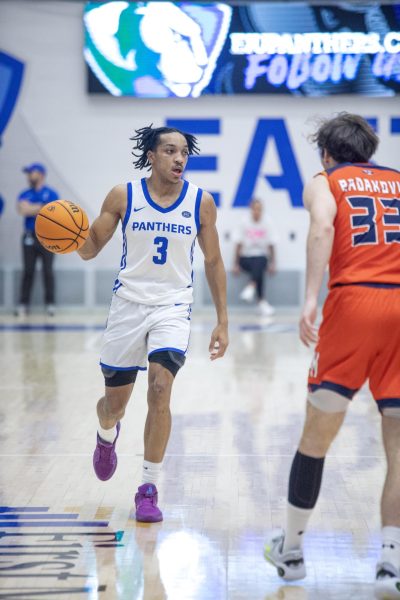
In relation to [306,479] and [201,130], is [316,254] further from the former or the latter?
[201,130]

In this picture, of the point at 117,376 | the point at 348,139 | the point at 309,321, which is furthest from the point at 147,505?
the point at 348,139

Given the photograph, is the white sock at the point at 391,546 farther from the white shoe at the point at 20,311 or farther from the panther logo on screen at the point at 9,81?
the panther logo on screen at the point at 9,81

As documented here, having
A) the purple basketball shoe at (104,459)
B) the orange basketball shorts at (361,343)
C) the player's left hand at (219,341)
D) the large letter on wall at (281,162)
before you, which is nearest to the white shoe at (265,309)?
the large letter on wall at (281,162)

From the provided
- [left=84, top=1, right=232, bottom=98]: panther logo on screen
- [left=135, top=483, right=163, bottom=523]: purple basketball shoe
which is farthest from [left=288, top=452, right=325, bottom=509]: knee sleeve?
[left=84, top=1, right=232, bottom=98]: panther logo on screen

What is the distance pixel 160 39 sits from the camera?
15.4m

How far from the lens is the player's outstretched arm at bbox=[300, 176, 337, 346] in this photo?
11.7ft

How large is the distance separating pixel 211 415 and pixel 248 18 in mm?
9545

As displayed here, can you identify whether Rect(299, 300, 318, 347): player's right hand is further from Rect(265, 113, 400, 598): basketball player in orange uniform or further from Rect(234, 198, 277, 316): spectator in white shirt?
Rect(234, 198, 277, 316): spectator in white shirt

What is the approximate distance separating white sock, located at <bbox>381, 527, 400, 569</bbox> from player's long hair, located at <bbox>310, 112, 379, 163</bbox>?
53.5 inches

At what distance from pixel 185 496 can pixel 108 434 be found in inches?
18.9

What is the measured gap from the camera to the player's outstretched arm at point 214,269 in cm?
485

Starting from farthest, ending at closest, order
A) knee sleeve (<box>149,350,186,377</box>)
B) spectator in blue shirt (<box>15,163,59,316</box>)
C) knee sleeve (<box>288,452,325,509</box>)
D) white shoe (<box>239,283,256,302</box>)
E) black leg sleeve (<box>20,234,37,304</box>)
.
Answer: white shoe (<box>239,283,256,302</box>), black leg sleeve (<box>20,234,37,304</box>), spectator in blue shirt (<box>15,163,59,316</box>), knee sleeve (<box>149,350,186,377</box>), knee sleeve (<box>288,452,325,509</box>)

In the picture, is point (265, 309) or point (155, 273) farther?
point (265, 309)

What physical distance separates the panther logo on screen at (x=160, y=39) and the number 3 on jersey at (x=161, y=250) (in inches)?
439
